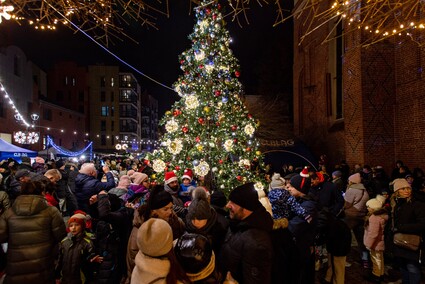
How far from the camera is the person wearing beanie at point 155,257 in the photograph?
2.19 m

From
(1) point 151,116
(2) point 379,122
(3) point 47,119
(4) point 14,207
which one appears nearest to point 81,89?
(3) point 47,119

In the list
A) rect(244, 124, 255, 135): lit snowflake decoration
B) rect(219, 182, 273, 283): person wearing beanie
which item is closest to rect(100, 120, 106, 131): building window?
rect(244, 124, 255, 135): lit snowflake decoration

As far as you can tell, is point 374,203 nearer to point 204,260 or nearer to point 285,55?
point 204,260

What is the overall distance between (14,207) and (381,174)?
9423 mm

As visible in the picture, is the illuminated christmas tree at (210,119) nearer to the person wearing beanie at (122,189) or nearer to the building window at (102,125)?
the person wearing beanie at (122,189)

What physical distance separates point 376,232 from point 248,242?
4.25 m

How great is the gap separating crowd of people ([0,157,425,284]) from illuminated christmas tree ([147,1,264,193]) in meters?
2.63

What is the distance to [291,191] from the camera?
15.2ft

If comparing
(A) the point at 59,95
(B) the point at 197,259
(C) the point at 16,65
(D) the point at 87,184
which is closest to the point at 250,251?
(B) the point at 197,259

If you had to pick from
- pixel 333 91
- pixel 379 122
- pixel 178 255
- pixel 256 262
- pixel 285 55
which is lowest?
pixel 256 262

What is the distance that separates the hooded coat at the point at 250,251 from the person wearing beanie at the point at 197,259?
443mm

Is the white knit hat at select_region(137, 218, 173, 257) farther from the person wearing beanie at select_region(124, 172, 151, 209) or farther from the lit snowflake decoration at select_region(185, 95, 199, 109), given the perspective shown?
the lit snowflake decoration at select_region(185, 95, 199, 109)

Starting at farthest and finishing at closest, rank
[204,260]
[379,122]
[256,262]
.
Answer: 1. [379,122]
2. [256,262]
3. [204,260]

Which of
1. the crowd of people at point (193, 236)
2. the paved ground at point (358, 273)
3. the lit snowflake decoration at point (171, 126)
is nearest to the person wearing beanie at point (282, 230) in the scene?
the crowd of people at point (193, 236)
